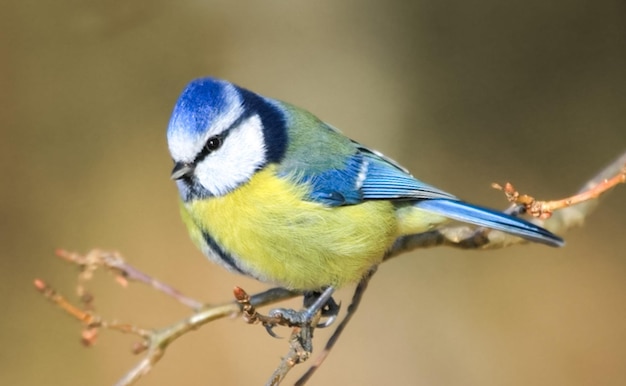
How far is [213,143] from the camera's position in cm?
115

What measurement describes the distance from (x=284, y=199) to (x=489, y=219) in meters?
0.35

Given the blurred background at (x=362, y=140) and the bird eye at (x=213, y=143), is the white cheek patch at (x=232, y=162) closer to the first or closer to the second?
the bird eye at (x=213, y=143)

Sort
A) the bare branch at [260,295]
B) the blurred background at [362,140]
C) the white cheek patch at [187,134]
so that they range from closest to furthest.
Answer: the bare branch at [260,295], the white cheek patch at [187,134], the blurred background at [362,140]

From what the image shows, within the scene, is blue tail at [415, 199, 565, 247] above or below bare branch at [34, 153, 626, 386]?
above

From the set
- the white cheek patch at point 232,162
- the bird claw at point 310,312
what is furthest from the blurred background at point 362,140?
the white cheek patch at point 232,162

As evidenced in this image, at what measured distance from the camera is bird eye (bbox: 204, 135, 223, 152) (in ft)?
3.73

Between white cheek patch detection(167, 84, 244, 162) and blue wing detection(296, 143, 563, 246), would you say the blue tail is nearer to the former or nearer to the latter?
blue wing detection(296, 143, 563, 246)

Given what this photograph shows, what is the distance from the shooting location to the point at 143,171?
91.5 inches

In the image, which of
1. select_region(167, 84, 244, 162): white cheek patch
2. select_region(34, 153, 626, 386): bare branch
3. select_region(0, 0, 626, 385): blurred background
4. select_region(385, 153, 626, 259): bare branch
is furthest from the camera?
select_region(0, 0, 626, 385): blurred background

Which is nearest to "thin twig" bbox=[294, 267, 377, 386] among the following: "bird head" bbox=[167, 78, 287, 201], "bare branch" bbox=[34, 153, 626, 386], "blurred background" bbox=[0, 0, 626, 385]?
"bare branch" bbox=[34, 153, 626, 386]

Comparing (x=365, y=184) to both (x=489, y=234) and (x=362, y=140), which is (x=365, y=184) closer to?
(x=489, y=234)

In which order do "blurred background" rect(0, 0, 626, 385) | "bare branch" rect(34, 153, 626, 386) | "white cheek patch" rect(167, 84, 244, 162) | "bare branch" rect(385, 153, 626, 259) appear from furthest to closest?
"blurred background" rect(0, 0, 626, 385) < "bare branch" rect(385, 153, 626, 259) < "white cheek patch" rect(167, 84, 244, 162) < "bare branch" rect(34, 153, 626, 386)

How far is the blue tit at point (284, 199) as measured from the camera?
1.15m

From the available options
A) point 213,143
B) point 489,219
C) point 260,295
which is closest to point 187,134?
point 213,143
